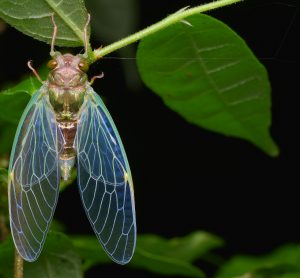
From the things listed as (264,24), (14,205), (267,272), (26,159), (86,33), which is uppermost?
(264,24)

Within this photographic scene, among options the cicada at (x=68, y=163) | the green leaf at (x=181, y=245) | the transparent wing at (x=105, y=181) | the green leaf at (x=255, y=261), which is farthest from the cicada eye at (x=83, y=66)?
the green leaf at (x=255, y=261)

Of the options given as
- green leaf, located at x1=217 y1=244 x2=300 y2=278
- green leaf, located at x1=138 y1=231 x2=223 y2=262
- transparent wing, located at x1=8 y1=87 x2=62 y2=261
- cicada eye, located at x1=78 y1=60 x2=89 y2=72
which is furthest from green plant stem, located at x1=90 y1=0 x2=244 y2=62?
green leaf, located at x1=217 y1=244 x2=300 y2=278

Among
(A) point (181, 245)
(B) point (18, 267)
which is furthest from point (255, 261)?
(B) point (18, 267)

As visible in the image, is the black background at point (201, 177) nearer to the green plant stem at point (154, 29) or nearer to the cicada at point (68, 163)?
the cicada at point (68, 163)

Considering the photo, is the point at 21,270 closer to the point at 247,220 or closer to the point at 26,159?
the point at 26,159

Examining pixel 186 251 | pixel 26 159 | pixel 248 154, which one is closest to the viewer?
pixel 26 159

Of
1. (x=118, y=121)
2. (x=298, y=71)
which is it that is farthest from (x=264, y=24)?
(x=118, y=121)
